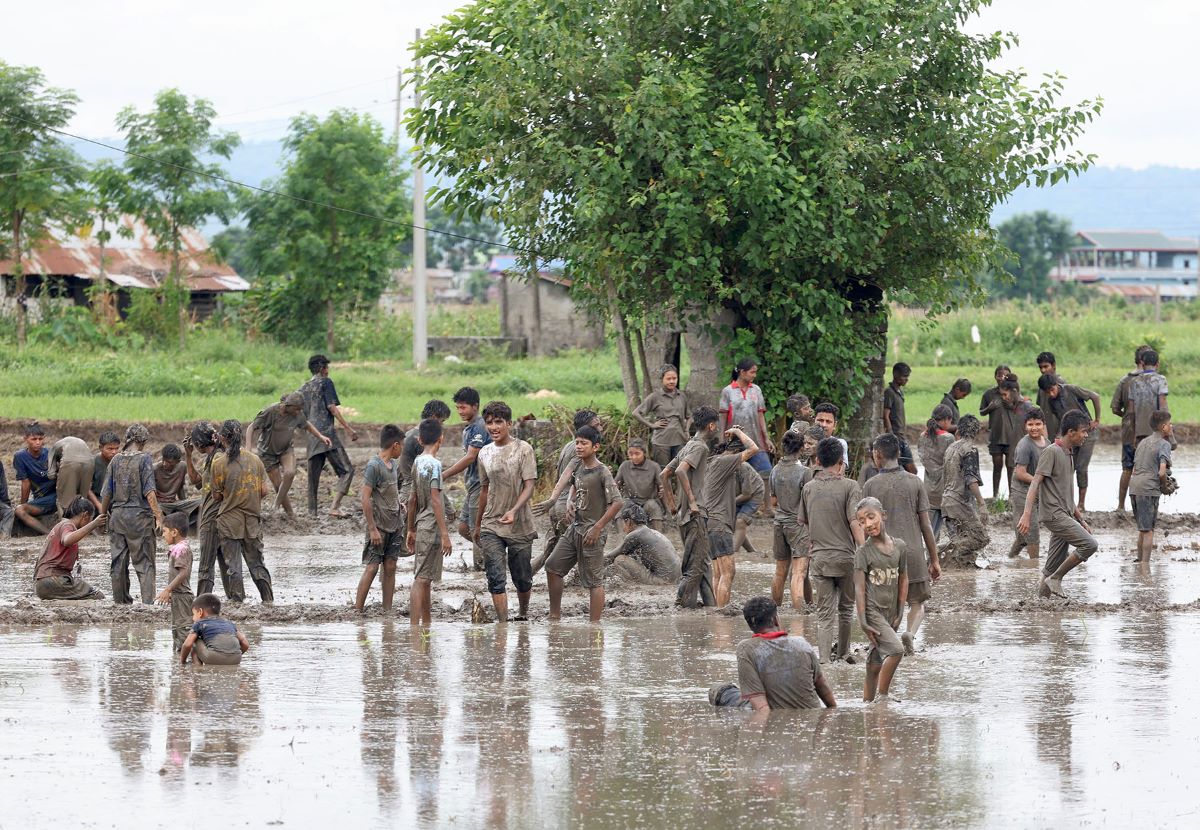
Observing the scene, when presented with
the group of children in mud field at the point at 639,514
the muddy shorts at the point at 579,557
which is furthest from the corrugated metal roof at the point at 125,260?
the muddy shorts at the point at 579,557

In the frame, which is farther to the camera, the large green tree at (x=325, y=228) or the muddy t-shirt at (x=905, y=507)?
the large green tree at (x=325, y=228)

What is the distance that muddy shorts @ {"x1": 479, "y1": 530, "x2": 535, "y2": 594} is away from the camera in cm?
1112

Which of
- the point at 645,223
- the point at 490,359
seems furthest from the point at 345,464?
the point at 490,359

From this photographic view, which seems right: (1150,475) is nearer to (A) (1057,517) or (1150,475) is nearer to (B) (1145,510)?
(B) (1145,510)

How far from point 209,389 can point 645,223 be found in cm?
1664

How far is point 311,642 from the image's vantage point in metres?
10.8

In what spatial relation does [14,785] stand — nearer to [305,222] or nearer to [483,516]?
[483,516]

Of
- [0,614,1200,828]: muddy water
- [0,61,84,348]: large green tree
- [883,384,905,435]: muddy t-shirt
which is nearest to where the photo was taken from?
[0,614,1200,828]: muddy water

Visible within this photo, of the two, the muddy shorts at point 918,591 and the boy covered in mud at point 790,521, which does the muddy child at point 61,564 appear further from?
the muddy shorts at point 918,591

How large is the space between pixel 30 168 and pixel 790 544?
1245 inches

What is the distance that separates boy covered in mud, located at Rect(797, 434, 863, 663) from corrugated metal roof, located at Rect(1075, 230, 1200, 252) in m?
122

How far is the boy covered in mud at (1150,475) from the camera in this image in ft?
46.5

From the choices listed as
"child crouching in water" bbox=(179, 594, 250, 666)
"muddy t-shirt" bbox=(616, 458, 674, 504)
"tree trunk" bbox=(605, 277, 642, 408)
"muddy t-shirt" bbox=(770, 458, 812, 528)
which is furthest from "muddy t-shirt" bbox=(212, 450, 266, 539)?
"tree trunk" bbox=(605, 277, 642, 408)

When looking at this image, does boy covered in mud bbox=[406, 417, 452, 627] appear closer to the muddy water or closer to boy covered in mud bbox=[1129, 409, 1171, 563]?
the muddy water
